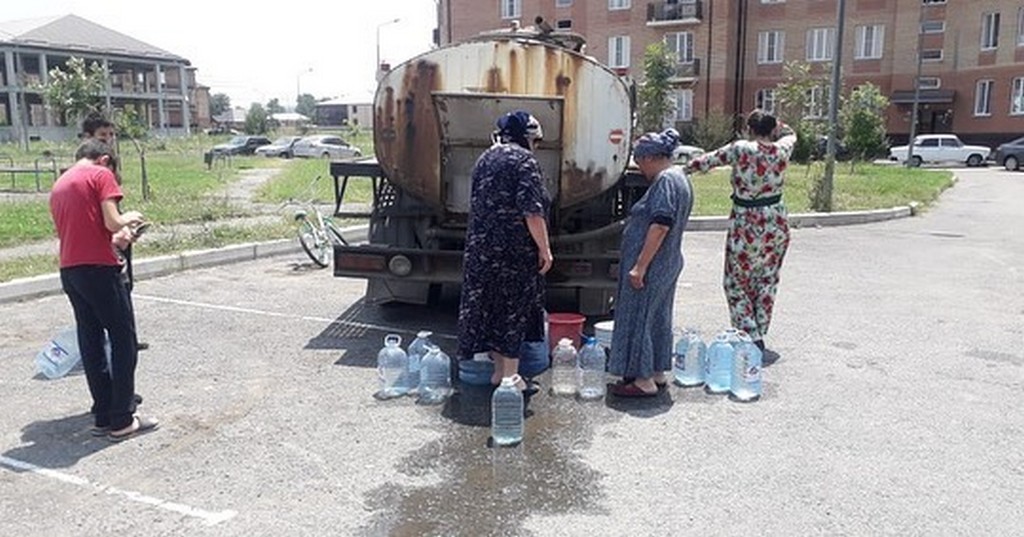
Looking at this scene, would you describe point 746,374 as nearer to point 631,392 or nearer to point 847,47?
point 631,392

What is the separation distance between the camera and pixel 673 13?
4919cm

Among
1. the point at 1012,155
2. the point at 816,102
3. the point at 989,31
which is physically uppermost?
the point at 989,31

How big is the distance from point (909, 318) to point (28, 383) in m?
7.30

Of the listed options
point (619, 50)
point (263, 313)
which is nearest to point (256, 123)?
point (619, 50)

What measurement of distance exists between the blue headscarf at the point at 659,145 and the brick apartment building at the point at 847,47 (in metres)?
38.5

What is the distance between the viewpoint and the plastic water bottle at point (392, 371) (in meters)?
5.33

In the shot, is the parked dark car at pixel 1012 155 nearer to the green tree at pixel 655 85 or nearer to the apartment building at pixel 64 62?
the green tree at pixel 655 85

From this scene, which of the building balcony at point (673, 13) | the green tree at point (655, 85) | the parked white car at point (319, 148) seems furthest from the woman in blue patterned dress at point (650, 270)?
the building balcony at point (673, 13)

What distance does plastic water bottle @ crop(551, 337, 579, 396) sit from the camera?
5.45m

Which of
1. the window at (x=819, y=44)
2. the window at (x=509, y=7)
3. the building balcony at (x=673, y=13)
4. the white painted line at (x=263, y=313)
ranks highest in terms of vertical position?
the window at (x=509, y=7)

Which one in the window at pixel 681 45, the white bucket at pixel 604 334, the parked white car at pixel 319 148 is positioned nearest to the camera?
the white bucket at pixel 604 334

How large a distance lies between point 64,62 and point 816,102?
56.2 metres

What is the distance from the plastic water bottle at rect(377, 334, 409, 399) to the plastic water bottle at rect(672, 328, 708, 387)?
1879mm

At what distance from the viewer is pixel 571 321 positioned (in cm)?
604
